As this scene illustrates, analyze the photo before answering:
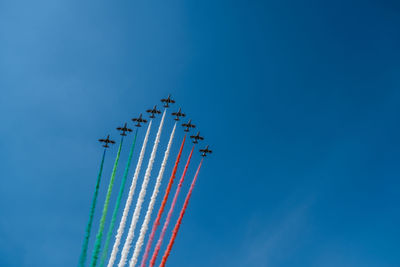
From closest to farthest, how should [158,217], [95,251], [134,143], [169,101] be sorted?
[95,251], [158,217], [134,143], [169,101]

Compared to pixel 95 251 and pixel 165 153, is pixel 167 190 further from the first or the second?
pixel 95 251

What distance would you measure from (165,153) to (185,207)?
1138 centimetres

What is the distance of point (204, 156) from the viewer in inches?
3302

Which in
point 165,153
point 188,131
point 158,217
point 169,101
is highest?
point 169,101

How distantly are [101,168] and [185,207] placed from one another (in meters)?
16.1

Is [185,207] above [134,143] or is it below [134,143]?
below

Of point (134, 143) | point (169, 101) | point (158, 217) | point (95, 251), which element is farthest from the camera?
point (169, 101)

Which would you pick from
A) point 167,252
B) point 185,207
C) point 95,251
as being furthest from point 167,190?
point 95,251

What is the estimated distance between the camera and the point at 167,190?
76.5 meters

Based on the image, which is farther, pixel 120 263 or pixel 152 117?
pixel 152 117

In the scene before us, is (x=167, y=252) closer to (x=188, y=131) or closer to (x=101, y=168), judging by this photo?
(x=101, y=168)

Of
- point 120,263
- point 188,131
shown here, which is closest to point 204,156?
point 188,131

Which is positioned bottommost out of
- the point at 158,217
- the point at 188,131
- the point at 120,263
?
the point at 120,263

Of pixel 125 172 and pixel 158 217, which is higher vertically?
pixel 125 172
